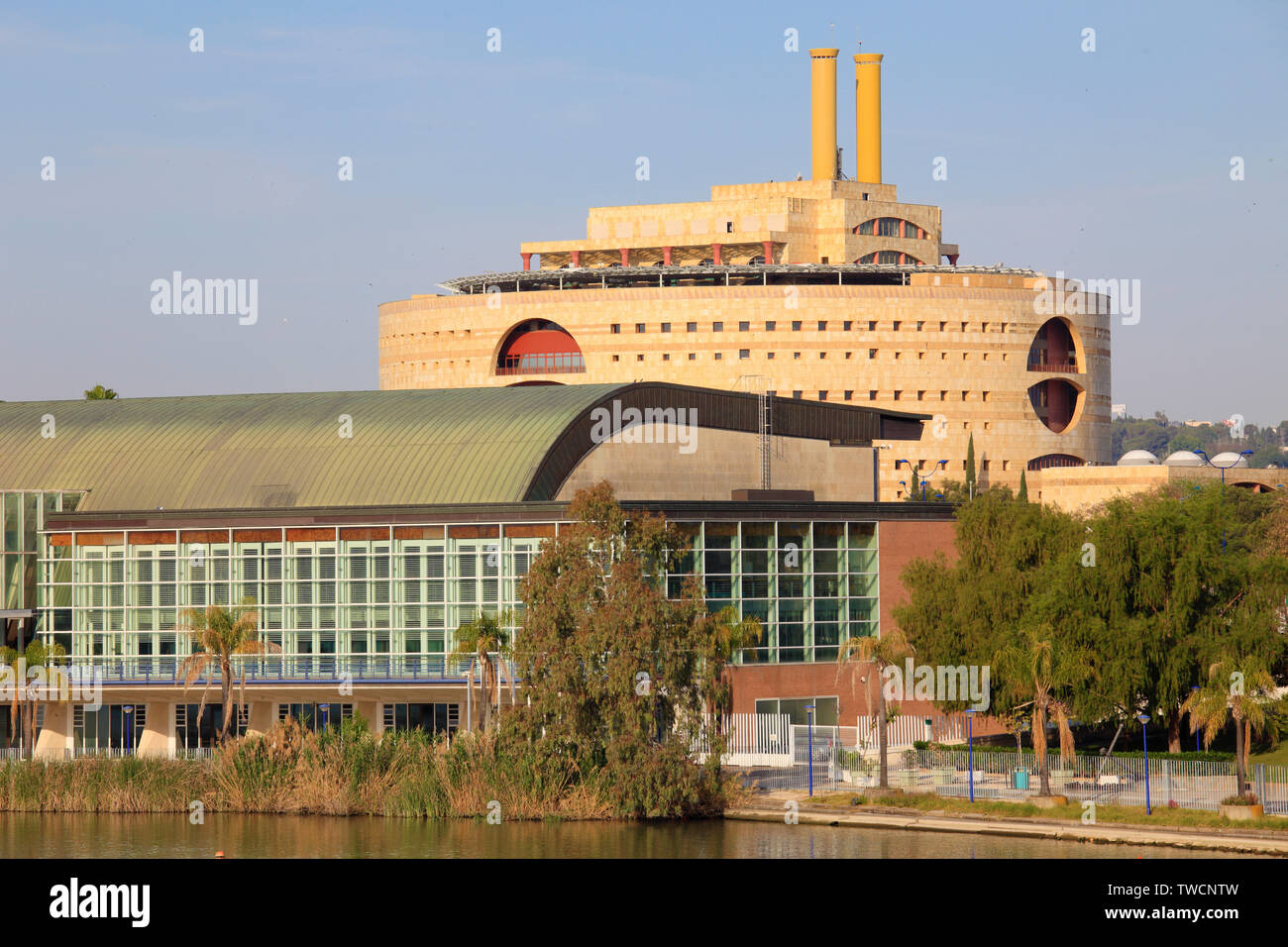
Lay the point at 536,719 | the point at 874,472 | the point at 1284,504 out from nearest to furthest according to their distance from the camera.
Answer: the point at 536,719, the point at 874,472, the point at 1284,504

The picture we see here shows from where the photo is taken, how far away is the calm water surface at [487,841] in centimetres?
4669

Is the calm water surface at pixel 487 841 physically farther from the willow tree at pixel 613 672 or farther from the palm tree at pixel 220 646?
the palm tree at pixel 220 646

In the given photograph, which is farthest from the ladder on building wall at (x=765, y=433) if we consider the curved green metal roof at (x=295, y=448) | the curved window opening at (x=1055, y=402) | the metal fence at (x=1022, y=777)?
the curved window opening at (x=1055, y=402)

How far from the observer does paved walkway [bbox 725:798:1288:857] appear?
4600 centimetres

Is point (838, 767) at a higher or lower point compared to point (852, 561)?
lower

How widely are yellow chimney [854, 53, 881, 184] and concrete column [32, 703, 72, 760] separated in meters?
110

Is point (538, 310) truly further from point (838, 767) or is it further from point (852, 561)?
point (838, 767)

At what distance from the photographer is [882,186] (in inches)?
6437

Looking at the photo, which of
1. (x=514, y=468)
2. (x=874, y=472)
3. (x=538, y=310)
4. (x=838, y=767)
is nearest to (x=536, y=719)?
(x=838, y=767)

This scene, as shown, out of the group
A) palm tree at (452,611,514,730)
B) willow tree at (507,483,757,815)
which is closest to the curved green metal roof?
palm tree at (452,611,514,730)

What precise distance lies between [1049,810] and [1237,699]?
580 centimetres

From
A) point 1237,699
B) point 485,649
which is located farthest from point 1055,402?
point 1237,699
